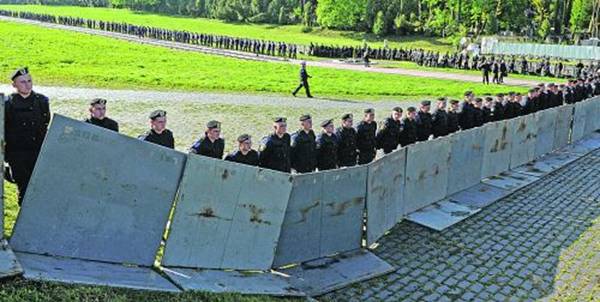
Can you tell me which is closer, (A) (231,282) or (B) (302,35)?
(A) (231,282)

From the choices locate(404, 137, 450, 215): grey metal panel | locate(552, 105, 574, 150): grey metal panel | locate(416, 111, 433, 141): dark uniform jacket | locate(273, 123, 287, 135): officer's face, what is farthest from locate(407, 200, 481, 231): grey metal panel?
locate(552, 105, 574, 150): grey metal panel

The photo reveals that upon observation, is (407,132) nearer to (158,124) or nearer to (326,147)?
(326,147)

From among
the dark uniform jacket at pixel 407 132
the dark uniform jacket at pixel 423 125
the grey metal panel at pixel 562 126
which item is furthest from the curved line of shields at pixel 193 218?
the grey metal panel at pixel 562 126

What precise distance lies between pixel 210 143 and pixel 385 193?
2.70 metres

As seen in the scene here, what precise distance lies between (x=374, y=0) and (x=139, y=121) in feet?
246

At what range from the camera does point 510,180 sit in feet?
41.5

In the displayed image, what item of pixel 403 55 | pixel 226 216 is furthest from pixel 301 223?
pixel 403 55

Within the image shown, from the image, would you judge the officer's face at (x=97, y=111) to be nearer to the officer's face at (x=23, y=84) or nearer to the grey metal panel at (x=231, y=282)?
the officer's face at (x=23, y=84)

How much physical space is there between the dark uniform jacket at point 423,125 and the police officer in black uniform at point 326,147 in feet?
9.99

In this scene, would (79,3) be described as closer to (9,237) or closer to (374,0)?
(374,0)

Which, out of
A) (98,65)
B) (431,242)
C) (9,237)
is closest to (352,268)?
(431,242)

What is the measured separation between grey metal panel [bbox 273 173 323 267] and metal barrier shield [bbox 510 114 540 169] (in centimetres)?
723

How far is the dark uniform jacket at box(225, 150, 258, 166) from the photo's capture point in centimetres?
762

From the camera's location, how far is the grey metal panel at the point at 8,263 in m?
5.09
